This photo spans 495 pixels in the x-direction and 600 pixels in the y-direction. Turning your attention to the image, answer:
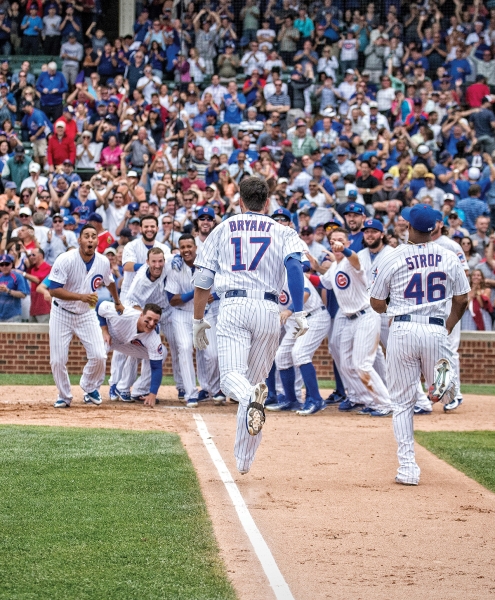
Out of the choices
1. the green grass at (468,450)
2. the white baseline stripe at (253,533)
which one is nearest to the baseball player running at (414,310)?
the green grass at (468,450)

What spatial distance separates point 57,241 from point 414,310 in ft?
33.5

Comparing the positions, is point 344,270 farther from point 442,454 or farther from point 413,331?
point 413,331

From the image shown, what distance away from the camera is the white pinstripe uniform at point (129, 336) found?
38.2ft

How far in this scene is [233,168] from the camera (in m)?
19.0

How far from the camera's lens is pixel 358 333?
1135 cm

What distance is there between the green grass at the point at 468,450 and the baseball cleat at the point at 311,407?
169 cm

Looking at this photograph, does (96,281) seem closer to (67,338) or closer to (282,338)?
(67,338)

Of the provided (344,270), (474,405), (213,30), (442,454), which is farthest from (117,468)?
(213,30)

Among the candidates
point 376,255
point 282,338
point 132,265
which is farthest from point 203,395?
point 376,255

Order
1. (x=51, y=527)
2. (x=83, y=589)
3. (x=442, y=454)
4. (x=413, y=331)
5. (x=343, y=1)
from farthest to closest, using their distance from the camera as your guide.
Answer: (x=343, y=1), (x=442, y=454), (x=413, y=331), (x=51, y=527), (x=83, y=589)

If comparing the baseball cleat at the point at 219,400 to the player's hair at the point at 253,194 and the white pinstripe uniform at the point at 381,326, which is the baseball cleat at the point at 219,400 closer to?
the white pinstripe uniform at the point at 381,326

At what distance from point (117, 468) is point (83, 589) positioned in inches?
120

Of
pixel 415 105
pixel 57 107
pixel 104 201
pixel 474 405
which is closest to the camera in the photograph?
pixel 474 405

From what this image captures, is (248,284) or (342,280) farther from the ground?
(248,284)
